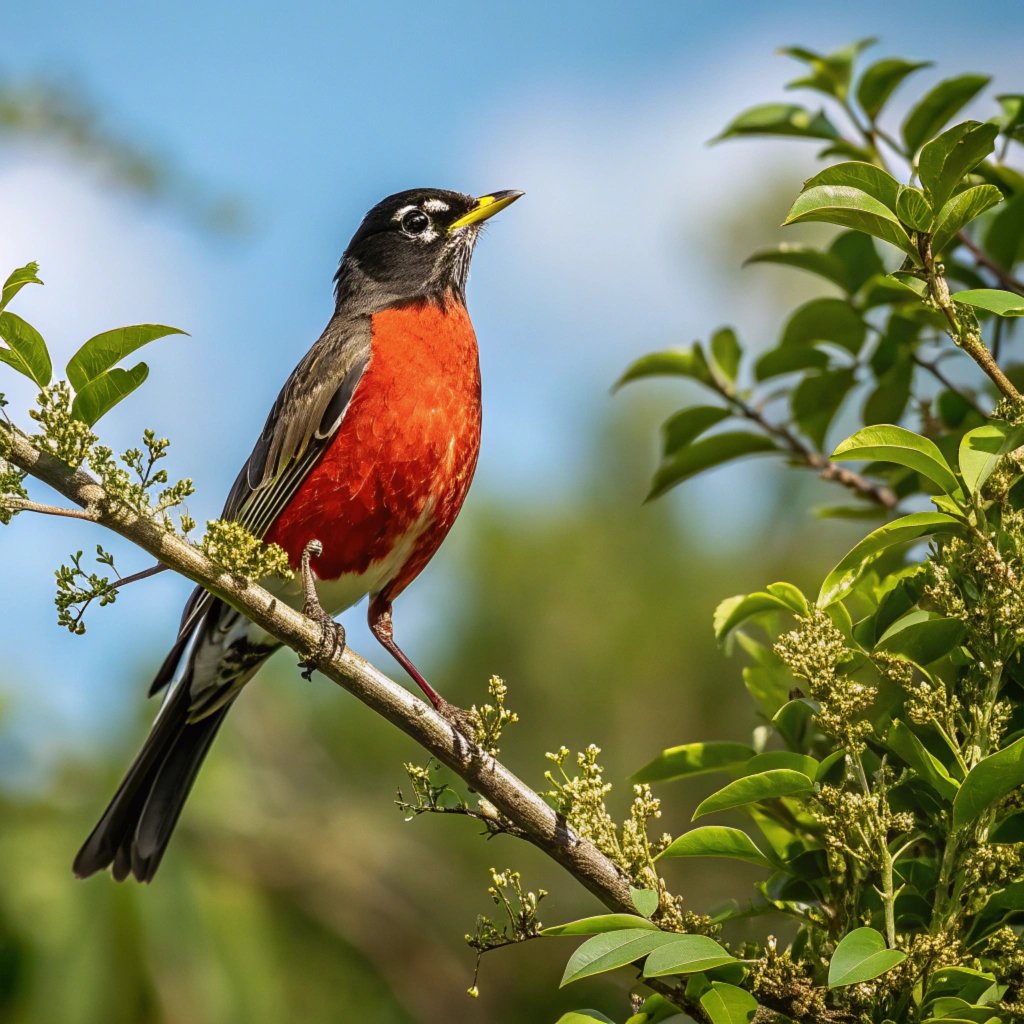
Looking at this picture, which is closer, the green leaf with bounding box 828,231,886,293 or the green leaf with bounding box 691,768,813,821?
the green leaf with bounding box 691,768,813,821

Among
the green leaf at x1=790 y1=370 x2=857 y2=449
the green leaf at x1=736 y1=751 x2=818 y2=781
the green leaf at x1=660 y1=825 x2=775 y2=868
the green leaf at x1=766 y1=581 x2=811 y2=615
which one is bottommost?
the green leaf at x1=660 y1=825 x2=775 y2=868

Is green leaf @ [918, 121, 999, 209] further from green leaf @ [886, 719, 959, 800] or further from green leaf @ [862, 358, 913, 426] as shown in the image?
green leaf @ [862, 358, 913, 426]

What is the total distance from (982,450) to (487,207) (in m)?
3.33

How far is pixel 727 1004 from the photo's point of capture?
5.52 ft

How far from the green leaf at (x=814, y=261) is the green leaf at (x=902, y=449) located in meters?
1.27

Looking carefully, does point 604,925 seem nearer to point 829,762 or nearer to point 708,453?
point 829,762

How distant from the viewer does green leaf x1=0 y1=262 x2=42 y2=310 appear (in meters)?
1.91

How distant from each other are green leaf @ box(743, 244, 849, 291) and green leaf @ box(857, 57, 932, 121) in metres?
0.38

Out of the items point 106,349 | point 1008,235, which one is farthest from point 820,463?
point 106,349

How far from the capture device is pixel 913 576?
195cm

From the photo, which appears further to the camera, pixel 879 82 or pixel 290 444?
pixel 290 444

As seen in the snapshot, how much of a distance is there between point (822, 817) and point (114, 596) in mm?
1160

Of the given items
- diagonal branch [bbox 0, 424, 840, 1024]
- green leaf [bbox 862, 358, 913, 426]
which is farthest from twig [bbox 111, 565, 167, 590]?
green leaf [bbox 862, 358, 913, 426]

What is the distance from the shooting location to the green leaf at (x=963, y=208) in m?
1.87
